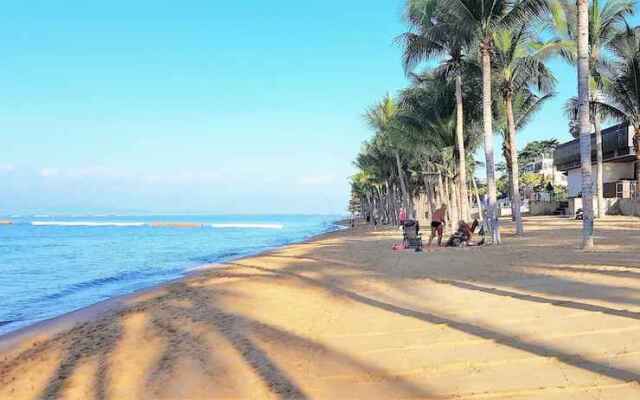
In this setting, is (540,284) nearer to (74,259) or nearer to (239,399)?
(239,399)

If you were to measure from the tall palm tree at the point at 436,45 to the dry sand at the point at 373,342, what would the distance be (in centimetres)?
1246

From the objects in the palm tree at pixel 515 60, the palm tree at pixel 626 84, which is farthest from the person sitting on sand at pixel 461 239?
the palm tree at pixel 626 84

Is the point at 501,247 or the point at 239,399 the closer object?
the point at 239,399

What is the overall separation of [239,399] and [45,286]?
49.9 ft

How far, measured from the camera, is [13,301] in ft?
46.4

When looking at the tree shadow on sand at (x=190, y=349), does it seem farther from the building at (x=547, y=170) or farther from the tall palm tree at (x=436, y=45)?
the building at (x=547, y=170)

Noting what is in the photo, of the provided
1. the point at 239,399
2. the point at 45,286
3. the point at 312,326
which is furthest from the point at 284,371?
the point at 45,286

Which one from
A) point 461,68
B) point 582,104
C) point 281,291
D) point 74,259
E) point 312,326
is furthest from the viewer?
point 74,259

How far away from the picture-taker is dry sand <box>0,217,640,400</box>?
14.3ft

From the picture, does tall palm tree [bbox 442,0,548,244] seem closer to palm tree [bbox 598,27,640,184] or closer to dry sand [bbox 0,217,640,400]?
dry sand [bbox 0,217,640,400]

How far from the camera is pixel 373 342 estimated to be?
5781 mm

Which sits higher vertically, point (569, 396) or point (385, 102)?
point (385, 102)

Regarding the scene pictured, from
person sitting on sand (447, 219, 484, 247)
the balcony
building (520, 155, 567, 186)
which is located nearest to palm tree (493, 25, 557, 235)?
person sitting on sand (447, 219, 484, 247)

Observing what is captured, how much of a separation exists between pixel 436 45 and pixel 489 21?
4.96 m
